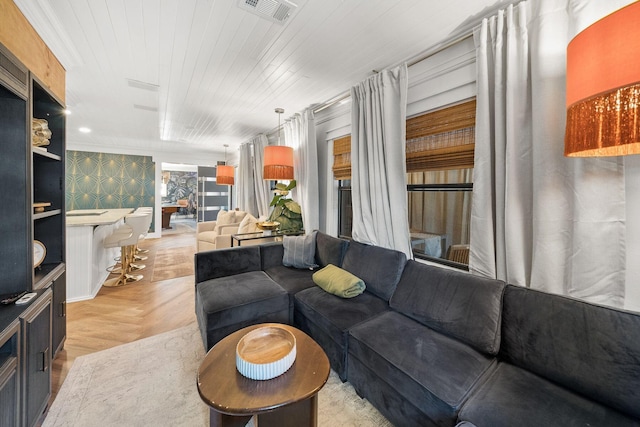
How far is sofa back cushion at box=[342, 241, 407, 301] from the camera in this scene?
215cm

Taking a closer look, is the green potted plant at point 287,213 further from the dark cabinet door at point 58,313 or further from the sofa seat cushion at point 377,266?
the dark cabinet door at point 58,313

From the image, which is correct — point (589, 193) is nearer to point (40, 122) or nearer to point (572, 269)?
point (572, 269)

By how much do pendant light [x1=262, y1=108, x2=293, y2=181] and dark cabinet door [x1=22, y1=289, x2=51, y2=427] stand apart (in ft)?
8.25

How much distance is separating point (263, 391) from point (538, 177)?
72.5 inches

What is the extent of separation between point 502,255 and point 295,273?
6.13 ft

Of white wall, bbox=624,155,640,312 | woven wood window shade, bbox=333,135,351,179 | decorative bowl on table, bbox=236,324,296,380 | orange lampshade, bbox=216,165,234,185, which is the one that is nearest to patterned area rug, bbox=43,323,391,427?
decorative bowl on table, bbox=236,324,296,380

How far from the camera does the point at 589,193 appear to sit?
1339 mm

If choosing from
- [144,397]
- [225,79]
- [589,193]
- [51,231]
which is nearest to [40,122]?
[51,231]

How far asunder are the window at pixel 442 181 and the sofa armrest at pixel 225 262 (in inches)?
68.5

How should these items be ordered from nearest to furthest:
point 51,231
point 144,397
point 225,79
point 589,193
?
1. point 589,193
2. point 144,397
3. point 51,231
4. point 225,79

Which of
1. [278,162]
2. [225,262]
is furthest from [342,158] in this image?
[225,262]

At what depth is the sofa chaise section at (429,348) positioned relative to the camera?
1.27 metres

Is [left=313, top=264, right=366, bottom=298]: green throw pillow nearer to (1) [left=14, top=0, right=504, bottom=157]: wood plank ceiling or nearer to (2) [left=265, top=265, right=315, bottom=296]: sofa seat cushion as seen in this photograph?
(2) [left=265, top=265, right=315, bottom=296]: sofa seat cushion

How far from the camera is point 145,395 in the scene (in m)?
1.70
